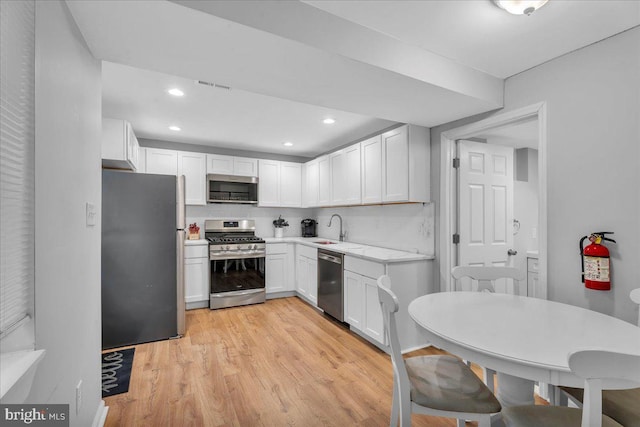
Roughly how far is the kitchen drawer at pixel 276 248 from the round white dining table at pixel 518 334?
3.04 meters

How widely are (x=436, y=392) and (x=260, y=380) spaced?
1.49m

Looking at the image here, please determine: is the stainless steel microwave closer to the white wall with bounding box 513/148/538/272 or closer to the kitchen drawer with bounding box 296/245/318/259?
the kitchen drawer with bounding box 296/245/318/259

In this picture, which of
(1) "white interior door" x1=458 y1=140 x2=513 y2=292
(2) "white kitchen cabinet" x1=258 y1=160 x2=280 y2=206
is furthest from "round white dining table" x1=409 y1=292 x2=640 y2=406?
(2) "white kitchen cabinet" x1=258 y1=160 x2=280 y2=206

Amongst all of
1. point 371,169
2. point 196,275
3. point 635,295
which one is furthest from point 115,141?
point 635,295

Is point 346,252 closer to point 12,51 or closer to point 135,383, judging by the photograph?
point 135,383

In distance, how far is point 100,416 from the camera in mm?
1791

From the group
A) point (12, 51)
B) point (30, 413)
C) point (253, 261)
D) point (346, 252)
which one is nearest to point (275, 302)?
point (253, 261)

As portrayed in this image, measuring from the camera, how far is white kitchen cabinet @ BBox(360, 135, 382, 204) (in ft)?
10.8

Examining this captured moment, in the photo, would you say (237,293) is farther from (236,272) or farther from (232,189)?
(232,189)

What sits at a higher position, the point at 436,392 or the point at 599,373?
the point at 599,373

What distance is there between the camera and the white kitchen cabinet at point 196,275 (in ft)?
12.9

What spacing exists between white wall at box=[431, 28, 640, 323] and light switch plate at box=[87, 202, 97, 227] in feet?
9.58

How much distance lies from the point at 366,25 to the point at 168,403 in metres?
2.78

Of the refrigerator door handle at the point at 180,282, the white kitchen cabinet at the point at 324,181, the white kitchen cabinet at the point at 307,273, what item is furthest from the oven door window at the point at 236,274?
the white kitchen cabinet at the point at 324,181
